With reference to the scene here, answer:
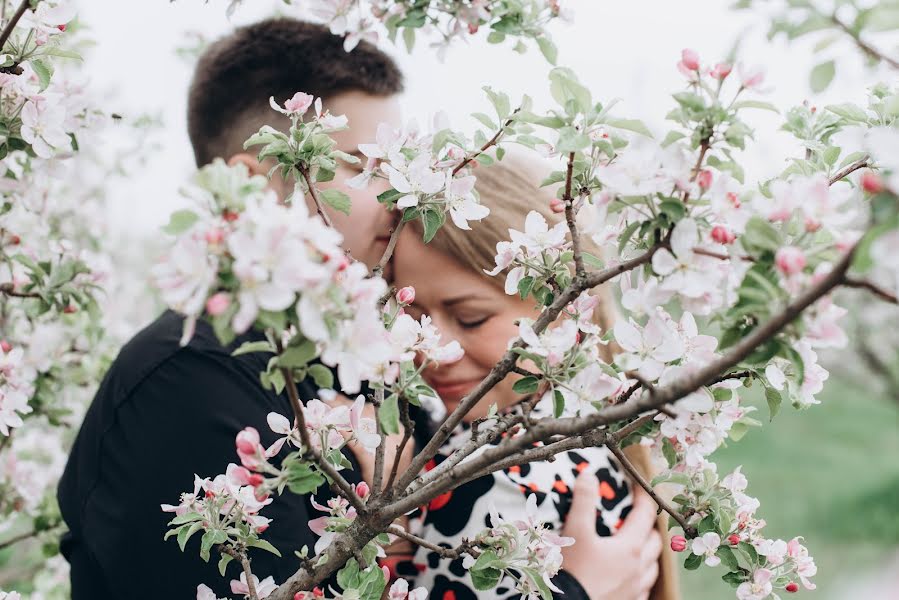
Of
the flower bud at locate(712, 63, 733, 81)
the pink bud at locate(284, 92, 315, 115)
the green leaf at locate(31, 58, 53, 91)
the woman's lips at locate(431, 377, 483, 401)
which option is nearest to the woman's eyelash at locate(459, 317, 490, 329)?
the woman's lips at locate(431, 377, 483, 401)

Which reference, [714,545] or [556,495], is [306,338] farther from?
[556,495]

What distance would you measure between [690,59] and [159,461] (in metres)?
1.34

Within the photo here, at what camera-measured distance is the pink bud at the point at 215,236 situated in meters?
0.75

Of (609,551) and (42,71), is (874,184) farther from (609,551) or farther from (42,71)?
(609,551)

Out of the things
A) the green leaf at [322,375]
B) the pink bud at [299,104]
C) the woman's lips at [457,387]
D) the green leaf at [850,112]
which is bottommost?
the woman's lips at [457,387]

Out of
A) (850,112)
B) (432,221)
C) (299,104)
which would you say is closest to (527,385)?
(432,221)

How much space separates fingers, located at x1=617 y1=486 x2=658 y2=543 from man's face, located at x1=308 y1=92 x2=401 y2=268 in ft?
2.97

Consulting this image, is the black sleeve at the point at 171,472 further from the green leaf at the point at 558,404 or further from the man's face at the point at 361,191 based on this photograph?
the green leaf at the point at 558,404

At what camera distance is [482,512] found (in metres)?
1.91

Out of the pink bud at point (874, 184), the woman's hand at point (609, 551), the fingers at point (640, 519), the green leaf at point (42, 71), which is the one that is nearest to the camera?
the pink bud at point (874, 184)

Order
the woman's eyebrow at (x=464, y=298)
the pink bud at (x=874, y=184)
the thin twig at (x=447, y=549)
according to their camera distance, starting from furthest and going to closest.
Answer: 1. the woman's eyebrow at (x=464, y=298)
2. the thin twig at (x=447, y=549)
3. the pink bud at (x=874, y=184)

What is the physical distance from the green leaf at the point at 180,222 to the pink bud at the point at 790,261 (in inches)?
21.9

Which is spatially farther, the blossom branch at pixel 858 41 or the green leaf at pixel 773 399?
the green leaf at pixel 773 399

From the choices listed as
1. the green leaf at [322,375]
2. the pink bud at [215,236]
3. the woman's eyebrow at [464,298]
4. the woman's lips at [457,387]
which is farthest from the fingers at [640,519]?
the pink bud at [215,236]
